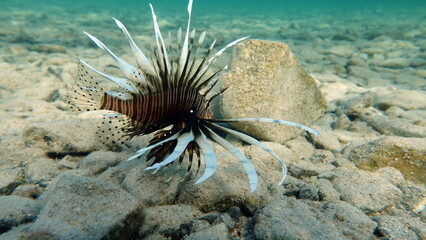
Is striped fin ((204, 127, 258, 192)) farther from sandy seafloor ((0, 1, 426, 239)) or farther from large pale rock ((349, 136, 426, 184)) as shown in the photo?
large pale rock ((349, 136, 426, 184))

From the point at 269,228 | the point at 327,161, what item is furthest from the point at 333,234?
→ the point at 327,161

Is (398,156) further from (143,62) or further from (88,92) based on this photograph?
(88,92)

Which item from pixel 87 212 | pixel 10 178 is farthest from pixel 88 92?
pixel 87 212

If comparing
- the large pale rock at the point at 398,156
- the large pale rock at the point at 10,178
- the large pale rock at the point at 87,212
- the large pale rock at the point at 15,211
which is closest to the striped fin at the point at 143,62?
the large pale rock at the point at 87,212

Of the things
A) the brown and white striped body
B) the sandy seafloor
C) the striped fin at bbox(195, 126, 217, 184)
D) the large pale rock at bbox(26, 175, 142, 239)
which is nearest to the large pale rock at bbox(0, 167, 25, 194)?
the sandy seafloor

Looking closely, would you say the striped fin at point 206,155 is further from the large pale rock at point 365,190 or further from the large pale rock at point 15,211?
the large pale rock at point 365,190

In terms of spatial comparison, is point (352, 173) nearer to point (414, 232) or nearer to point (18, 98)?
point (414, 232)
